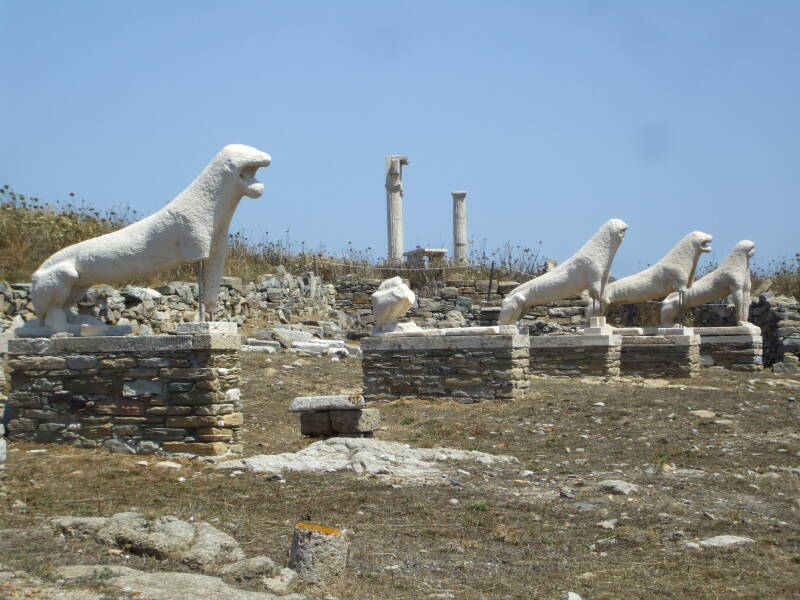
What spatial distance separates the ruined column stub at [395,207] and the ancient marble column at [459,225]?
176cm

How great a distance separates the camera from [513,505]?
276 inches

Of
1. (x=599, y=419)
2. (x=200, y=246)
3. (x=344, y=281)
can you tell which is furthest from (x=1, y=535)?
(x=344, y=281)

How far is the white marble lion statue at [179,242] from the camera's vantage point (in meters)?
8.36

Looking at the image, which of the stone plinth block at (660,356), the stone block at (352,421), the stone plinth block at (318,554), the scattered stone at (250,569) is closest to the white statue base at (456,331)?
the stone block at (352,421)

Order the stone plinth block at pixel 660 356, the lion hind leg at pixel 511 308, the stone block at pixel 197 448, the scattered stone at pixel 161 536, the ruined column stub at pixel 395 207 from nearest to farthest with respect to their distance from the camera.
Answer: the scattered stone at pixel 161 536 < the stone block at pixel 197 448 < the lion hind leg at pixel 511 308 < the stone plinth block at pixel 660 356 < the ruined column stub at pixel 395 207

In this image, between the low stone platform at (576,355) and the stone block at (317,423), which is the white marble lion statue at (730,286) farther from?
the stone block at (317,423)

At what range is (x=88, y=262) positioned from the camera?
888 cm

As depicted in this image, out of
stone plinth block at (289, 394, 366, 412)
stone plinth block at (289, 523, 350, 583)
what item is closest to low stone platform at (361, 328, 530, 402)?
stone plinth block at (289, 394, 366, 412)

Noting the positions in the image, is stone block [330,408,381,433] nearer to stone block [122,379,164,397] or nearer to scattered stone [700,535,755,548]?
stone block [122,379,164,397]

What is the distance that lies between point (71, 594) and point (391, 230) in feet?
79.6

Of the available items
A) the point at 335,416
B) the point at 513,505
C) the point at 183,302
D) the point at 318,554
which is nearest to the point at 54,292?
the point at 335,416

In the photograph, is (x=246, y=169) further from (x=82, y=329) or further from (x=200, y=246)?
(x=82, y=329)

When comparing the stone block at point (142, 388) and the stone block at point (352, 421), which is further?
the stone block at point (352, 421)

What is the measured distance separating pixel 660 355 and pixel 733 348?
8.83 feet
